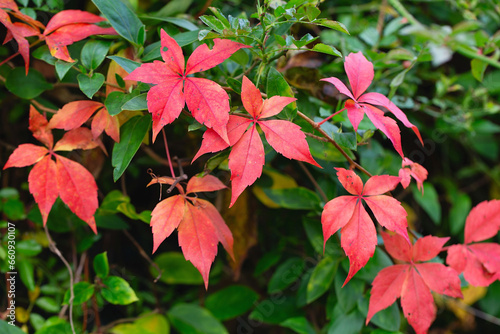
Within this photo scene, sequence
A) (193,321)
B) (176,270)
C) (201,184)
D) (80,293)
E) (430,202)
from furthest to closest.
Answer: (430,202) → (176,270) → (193,321) → (80,293) → (201,184)

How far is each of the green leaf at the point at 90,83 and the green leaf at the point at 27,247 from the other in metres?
0.36

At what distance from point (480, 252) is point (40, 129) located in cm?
75

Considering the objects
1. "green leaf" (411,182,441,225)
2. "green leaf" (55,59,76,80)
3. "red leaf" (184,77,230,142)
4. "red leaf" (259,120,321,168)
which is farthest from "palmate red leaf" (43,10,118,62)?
"green leaf" (411,182,441,225)

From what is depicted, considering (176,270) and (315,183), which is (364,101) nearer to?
(315,183)

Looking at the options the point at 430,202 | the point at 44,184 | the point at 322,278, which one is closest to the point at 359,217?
the point at 322,278

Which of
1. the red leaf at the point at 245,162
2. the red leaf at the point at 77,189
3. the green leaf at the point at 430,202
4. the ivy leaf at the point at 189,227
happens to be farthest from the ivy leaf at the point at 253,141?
the green leaf at the point at 430,202

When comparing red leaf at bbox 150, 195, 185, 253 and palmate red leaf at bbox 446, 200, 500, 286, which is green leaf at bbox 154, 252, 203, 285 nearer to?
red leaf at bbox 150, 195, 185, 253

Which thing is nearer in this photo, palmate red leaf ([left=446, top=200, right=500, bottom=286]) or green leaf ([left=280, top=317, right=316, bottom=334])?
palmate red leaf ([left=446, top=200, right=500, bottom=286])

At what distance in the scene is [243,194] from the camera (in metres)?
0.85

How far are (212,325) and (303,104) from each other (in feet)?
1.59

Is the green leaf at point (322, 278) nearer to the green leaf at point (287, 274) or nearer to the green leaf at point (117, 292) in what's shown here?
the green leaf at point (287, 274)

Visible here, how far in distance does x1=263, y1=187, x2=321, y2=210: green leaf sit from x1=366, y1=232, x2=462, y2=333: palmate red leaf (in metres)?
0.16

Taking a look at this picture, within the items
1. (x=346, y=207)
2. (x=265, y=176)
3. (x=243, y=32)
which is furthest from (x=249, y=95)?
(x=265, y=176)

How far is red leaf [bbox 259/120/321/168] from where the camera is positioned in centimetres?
49
